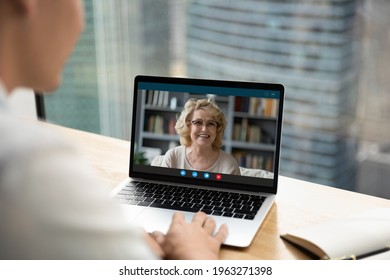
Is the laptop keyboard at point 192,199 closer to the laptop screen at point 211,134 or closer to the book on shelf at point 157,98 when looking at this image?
the laptop screen at point 211,134

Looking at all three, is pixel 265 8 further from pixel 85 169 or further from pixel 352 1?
pixel 85 169

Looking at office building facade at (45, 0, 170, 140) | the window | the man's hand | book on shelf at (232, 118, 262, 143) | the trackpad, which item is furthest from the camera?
office building facade at (45, 0, 170, 140)

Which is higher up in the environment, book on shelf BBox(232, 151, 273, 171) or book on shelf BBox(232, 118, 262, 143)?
book on shelf BBox(232, 118, 262, 143)

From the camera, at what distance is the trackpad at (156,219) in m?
1.16

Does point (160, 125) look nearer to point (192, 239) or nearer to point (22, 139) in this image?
point (192, 239)

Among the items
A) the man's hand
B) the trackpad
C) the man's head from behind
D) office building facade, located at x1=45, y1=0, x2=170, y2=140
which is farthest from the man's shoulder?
office building facade, located at x1=45, y1=0, x2=170, y2=140

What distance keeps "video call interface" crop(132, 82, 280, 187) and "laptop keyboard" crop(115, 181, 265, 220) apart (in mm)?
40

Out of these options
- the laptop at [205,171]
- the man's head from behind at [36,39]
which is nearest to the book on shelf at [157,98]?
the laptop at [205,171]

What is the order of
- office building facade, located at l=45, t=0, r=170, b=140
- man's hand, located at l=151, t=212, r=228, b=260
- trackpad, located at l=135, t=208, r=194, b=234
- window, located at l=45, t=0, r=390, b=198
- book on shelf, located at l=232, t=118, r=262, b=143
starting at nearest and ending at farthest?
man's hand, located at l=151, t=212, r=228, b=260, trackpad, located at l=135, t=208, r=194, b=234, book on shelf, located at l=232, t=118, r=262, b=143, window, located at l=45, t=0, r=390, b=198, office building facade, located at l=45, t=0, r=170, b=140

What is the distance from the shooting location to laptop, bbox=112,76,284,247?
4.09 ft

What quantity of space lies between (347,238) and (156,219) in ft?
1.27

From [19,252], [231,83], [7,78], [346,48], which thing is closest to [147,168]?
[231,83]

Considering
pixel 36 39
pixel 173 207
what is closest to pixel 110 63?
pixel 173 207

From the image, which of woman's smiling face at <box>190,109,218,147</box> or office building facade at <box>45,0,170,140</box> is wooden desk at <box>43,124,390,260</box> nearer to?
woman's smiling face at <box>190,109,218,147</box>
